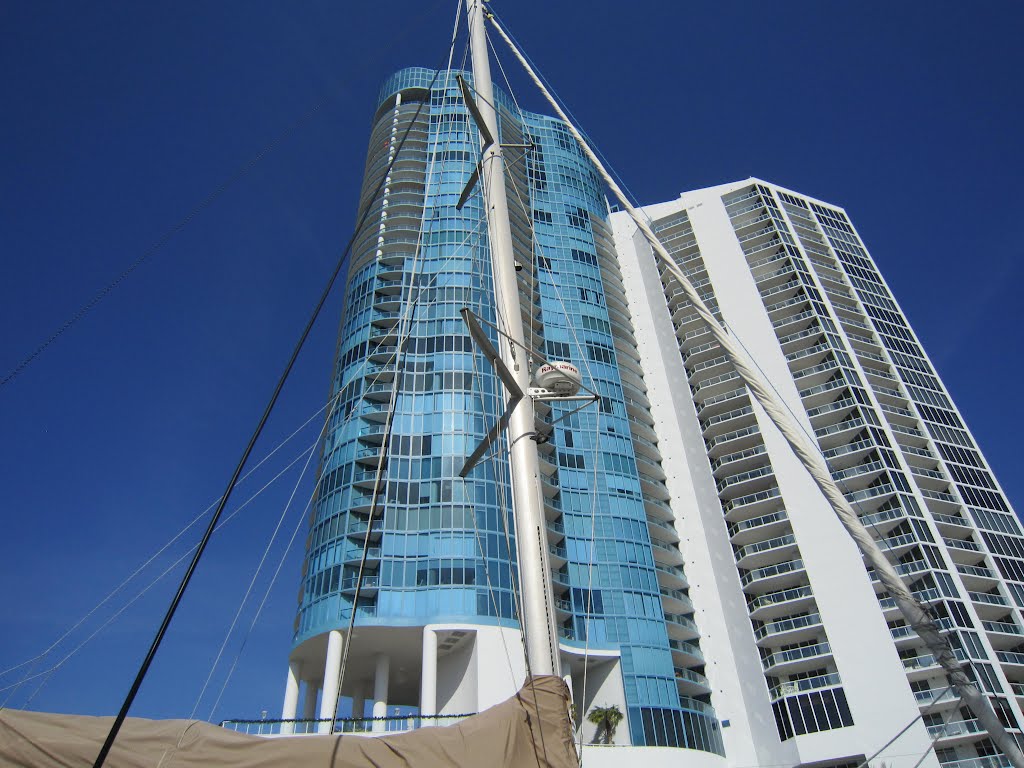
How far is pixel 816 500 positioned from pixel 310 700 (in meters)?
39.5

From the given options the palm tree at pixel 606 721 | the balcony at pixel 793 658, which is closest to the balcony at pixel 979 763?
the balcony at pixel 793 658

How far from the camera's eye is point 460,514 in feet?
146

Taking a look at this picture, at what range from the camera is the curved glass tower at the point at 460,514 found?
134ft

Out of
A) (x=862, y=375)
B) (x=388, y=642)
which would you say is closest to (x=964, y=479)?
(x=862, y=375)

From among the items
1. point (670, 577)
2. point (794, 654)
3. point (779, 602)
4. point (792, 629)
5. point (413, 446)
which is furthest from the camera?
point (670, 577)

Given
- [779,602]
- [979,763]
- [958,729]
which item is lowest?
[979,763]

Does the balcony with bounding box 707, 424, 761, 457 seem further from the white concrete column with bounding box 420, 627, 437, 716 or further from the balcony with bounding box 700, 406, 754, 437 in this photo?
the white concrete column with bounding box 420, 627, 437, 716

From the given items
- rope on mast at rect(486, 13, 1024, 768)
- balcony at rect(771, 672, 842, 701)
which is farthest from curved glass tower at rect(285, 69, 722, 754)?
rope on mast at rect(486, 13, 1024, 768)

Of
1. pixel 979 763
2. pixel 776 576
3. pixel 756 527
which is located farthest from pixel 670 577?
pixel 979 763

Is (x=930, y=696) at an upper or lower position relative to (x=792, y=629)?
lower

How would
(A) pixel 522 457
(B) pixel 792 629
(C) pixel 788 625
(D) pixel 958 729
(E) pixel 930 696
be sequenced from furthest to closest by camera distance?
(C) pixel 788 625, (B) pixel 792 629, (E) pixel 930 696, (D) pixel 958 729, (A) pixel 522 457

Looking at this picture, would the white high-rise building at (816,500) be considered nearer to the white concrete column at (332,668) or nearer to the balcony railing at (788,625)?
the balcony railing at (788,625)

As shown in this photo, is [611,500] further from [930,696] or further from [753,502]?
[930,696]

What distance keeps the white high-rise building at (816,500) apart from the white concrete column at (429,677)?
22.1 meters
